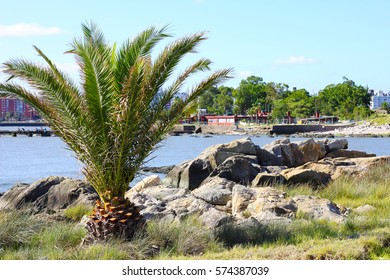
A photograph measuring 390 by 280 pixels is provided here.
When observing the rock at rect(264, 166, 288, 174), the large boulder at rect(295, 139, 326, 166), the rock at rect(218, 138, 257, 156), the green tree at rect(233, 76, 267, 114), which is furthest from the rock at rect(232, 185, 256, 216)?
the green tree at rect(233, 76, 267, 114)

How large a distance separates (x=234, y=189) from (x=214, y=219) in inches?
→ 119

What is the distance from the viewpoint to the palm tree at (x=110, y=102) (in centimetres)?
1076

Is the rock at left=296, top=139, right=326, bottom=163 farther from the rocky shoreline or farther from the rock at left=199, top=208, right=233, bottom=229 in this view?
the rocky shoreline

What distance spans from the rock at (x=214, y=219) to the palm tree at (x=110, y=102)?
1.38m

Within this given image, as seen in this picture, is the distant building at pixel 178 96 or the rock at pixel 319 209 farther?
the rock at pixel 319 209

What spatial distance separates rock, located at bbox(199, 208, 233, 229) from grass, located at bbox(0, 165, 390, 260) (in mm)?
177

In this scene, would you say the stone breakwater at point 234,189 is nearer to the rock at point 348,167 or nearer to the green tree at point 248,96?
the rock at point 348,167

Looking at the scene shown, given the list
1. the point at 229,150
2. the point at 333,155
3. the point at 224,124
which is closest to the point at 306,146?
the point at 333,155

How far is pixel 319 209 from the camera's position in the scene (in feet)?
42.9

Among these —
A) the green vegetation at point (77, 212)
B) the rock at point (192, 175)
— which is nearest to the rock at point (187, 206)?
the green vegetation at point (77, 212)

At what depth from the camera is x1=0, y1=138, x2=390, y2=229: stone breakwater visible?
12.9m
